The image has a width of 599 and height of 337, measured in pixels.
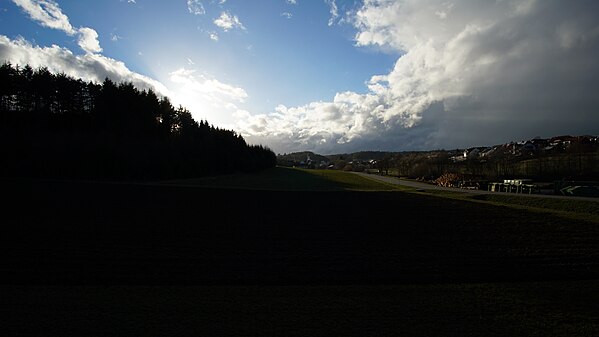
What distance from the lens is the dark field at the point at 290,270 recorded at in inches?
347

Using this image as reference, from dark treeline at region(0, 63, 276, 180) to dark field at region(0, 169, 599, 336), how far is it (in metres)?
18.7

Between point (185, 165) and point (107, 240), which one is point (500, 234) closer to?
point (107, 240)

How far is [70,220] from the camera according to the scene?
→ 21.1 meters

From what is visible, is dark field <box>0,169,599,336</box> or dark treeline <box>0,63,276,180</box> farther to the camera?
dark treeline <box>0,63,276,180</box>

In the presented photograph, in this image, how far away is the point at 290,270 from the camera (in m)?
14.0

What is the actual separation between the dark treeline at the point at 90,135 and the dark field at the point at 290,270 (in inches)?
736

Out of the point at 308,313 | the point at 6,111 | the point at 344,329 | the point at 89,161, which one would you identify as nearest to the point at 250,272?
the point at 308,313

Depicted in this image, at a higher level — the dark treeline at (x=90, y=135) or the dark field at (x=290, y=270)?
the dark treeline at (x=90, y=135)

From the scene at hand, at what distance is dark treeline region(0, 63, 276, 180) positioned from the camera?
4444 centimetres

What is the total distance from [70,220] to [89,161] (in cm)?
2813

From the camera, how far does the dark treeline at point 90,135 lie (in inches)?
1750

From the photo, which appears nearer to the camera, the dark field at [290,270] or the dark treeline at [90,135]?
the dark field at [290,270]

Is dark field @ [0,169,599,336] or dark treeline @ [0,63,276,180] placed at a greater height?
dark treeline @ [0,63,276,180]

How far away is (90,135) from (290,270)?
162 ft
